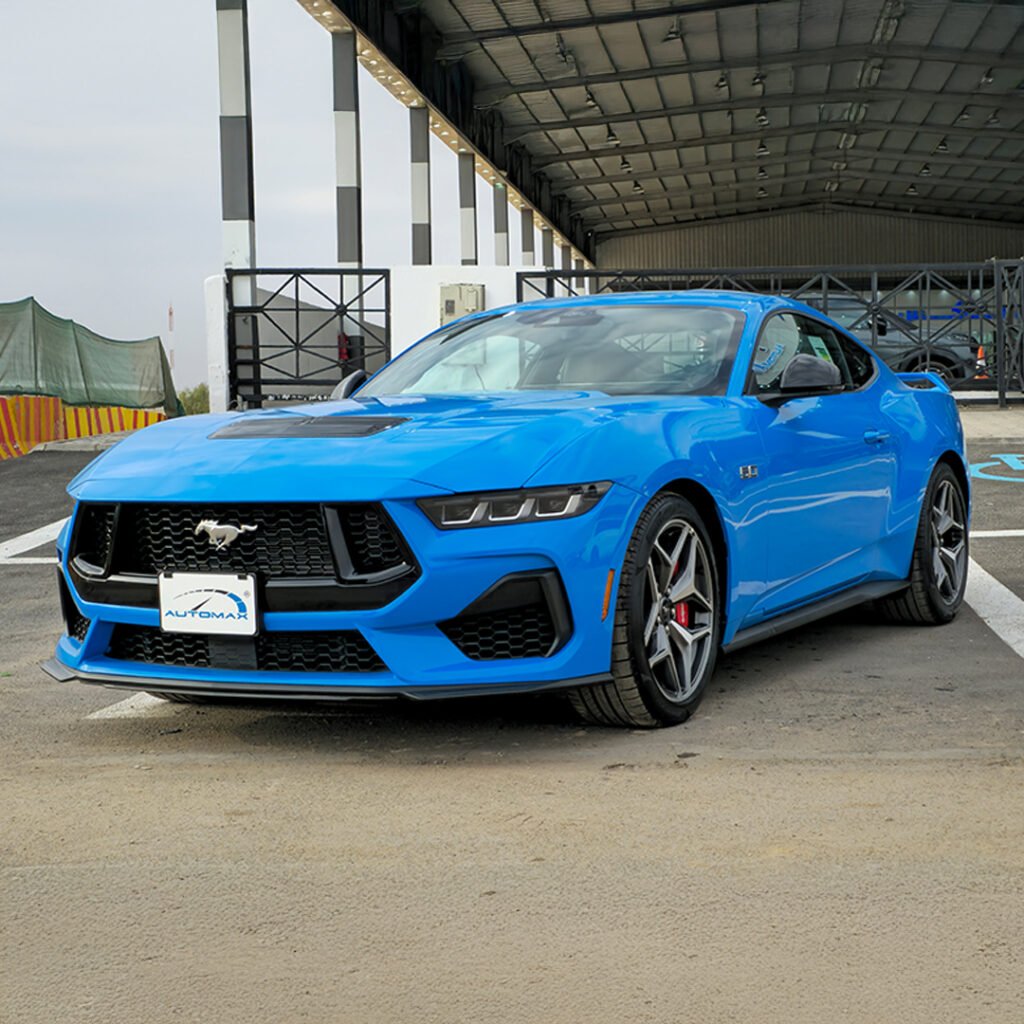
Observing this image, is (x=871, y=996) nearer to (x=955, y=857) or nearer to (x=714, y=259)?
(x=955, y=857)

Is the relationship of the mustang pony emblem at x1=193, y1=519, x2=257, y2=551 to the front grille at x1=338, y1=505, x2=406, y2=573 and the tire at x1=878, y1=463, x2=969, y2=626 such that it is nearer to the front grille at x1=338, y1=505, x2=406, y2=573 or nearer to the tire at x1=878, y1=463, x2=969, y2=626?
the front grille at x1=338, y1=505, x2=406, y2=573

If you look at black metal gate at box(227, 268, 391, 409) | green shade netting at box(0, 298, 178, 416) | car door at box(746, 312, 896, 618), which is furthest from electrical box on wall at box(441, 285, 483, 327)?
car door at box(746, 312, 896, 618)

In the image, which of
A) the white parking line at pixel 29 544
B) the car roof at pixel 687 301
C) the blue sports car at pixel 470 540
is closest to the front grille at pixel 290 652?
the blue sports car at pixel 470 540

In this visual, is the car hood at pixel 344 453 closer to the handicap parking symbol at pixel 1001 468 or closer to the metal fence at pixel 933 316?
the handicap parking symbol at pixel 1001 468

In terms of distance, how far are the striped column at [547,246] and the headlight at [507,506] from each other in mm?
49128

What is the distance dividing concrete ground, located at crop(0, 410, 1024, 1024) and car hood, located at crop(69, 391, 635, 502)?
78 cm

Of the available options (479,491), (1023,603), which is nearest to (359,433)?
(479,491)

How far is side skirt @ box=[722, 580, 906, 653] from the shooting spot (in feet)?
16.9

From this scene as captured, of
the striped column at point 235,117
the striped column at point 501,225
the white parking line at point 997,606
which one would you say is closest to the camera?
the white parking line at point 997,606

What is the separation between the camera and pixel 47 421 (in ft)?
66.0

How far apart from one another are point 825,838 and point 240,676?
1.68 meters

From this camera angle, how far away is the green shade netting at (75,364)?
20.5m

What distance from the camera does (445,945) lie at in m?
2.91

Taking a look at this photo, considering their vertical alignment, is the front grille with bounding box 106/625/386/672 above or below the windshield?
below
